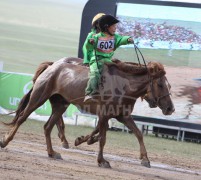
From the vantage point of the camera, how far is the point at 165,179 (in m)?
12.0

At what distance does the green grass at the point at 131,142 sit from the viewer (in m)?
17.6

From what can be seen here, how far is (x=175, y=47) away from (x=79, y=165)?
972cm

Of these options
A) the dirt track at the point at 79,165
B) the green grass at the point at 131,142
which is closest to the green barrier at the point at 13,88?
the green grass at the point at 131,142

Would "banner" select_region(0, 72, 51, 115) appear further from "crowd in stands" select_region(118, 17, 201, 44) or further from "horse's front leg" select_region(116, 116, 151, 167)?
"horse's front leg" select_region(116, 116, 151, 167)

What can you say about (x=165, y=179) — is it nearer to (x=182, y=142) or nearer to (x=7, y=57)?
(x=182, y=142)

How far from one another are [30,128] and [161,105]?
25.5 feet

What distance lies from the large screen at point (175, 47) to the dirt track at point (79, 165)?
5427 millimetres

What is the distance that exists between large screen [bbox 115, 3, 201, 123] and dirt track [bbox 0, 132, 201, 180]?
214 inches

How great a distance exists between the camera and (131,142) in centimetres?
1958

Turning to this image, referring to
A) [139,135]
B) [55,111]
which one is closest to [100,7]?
[55,111]

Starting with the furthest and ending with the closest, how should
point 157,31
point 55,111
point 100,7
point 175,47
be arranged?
point 100,7 → point 157,31 → point 175,47 → point 55,111

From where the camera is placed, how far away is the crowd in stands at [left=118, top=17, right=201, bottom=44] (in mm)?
21672

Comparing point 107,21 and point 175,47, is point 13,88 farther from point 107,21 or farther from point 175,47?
point 107,21

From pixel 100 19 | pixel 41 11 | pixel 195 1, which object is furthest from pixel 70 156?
pixel 41 11
